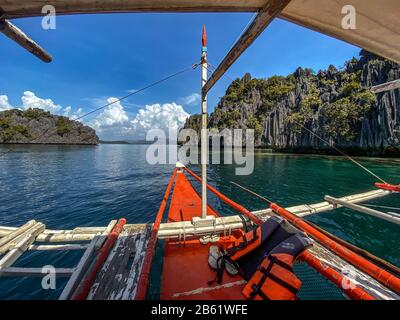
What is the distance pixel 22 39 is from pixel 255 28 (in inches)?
99.5

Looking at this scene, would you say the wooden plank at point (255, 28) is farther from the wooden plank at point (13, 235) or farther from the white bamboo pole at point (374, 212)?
the white bamboo pole at point (374, 212)

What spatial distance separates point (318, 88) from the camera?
57.2 meters

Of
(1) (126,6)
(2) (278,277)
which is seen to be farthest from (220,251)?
(1) (126,6)

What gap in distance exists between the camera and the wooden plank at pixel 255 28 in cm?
165

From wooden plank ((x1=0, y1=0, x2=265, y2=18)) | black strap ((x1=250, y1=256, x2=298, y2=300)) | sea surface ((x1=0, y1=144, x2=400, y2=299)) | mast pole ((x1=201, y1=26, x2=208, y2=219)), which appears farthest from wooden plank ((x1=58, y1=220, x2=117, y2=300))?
wooden plank ((x1=0, y1=0, x2=265, y2=18))

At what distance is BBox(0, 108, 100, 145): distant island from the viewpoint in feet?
292

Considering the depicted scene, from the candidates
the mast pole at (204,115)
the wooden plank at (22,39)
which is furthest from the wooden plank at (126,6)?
the mast pole at (204,115)

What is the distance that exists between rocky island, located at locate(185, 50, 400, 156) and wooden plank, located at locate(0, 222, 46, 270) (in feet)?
87.1

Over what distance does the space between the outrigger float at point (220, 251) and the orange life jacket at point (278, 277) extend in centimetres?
1

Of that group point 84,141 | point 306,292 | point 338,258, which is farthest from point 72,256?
point 84,141

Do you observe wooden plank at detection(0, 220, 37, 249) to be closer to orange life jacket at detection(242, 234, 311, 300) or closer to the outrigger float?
the outrigger float
